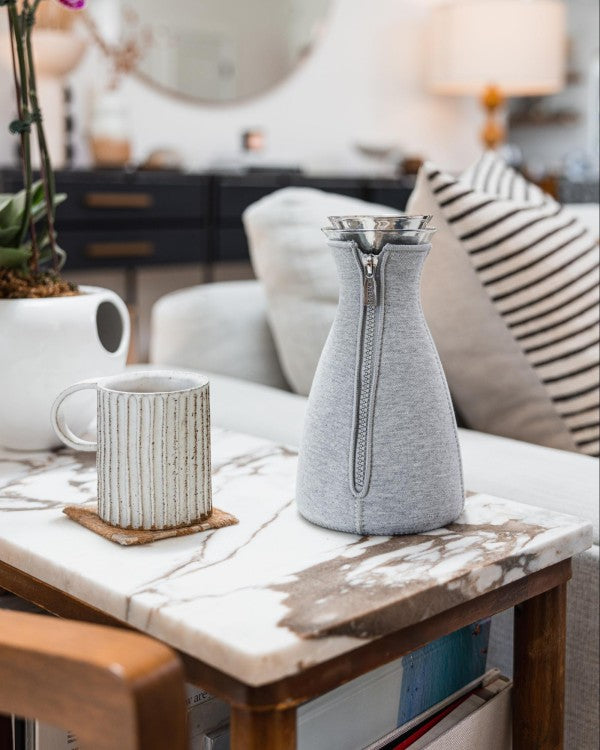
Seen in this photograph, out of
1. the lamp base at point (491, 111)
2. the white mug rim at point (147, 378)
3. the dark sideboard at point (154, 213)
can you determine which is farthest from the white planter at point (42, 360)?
the lamp base at point (491, 111)

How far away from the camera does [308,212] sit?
1343 millimetres

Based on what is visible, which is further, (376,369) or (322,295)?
(322,295)

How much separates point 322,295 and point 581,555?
0.55 metres

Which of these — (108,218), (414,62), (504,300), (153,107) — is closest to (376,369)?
(504,300)

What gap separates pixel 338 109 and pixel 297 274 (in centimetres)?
281

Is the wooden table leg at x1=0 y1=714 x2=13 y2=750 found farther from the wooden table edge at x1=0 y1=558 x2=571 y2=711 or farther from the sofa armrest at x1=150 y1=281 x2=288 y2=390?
the sofa armrest at x1=150 y1=281 x2=288 y2=390

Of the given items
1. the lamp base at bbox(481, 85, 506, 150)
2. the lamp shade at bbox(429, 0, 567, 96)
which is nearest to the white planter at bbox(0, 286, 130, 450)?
the lamp shade at bbox(429, 0, 567, 96)

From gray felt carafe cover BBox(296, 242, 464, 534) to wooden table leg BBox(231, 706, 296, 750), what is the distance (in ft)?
0.59

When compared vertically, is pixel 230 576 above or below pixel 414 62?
below

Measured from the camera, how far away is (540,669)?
75 centimetres

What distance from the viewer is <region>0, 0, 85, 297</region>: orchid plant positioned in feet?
2.92

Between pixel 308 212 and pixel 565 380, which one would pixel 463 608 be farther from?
pixel 308 212

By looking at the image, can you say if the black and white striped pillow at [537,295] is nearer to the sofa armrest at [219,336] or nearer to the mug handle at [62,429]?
the sofa armrest at [219,336]

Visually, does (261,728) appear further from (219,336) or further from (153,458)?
(219,336)
